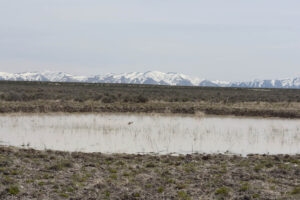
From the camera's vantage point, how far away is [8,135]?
17.1 metres

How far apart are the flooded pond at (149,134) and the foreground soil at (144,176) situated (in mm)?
2242

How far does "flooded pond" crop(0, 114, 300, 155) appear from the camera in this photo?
15.0 meters

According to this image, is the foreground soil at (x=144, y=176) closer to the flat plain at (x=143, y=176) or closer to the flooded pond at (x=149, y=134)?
the flat plain at (x=143, y=176)

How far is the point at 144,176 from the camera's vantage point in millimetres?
9836

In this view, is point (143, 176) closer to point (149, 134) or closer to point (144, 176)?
point (144, 176)

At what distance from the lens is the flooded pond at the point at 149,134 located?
590 inches

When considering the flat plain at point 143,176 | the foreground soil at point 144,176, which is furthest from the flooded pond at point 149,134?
the foreground soil at point 144,176

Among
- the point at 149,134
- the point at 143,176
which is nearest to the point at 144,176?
the point at 143,176

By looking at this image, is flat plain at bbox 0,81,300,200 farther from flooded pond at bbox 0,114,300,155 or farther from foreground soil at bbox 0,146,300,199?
flooded pond at bbox 0,114,300,155

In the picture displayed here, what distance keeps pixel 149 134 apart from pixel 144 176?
8142 millimetres

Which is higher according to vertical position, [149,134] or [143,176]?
[143,176]

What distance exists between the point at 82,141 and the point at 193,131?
243 inches

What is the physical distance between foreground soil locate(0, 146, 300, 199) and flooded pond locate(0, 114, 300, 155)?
2.24 meters

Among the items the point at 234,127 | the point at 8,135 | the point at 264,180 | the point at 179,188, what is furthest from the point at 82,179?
the point at 234,127
